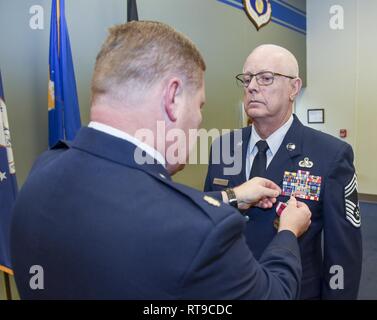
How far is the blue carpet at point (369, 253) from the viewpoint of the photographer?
2.80m

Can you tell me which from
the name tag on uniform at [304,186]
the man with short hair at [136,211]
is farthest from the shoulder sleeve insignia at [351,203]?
the man with short hair at [136,211]

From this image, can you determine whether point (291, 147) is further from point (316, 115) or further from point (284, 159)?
point (316, 115)

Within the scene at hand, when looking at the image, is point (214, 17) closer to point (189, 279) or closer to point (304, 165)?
point (304, 165)

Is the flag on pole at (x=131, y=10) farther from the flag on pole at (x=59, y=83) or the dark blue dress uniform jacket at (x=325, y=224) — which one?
the dark blue dress uniform jacket at (x=325, y=224)

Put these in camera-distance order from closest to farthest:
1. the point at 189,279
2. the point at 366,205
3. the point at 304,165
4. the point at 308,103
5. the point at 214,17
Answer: the point at 189,279 < the point at 304,165 < the point at 214,17 < the point at 366,205 < the point at 308,103

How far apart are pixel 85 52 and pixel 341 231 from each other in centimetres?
232

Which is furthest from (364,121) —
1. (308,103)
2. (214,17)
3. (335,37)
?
(214,17)

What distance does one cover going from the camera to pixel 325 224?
4.18ft

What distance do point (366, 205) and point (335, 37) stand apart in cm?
291

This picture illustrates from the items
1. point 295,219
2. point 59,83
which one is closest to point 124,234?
point 295,219

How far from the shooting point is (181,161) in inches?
31.5

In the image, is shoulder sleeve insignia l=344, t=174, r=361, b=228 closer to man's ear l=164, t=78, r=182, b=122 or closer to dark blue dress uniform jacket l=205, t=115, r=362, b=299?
dark blue dress uniform jacket l=205, t=115, r=362, b=299

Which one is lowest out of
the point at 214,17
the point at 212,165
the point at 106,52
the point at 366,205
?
the point at 366,205

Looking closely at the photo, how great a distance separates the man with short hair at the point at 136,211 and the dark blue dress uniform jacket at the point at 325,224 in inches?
20.5
